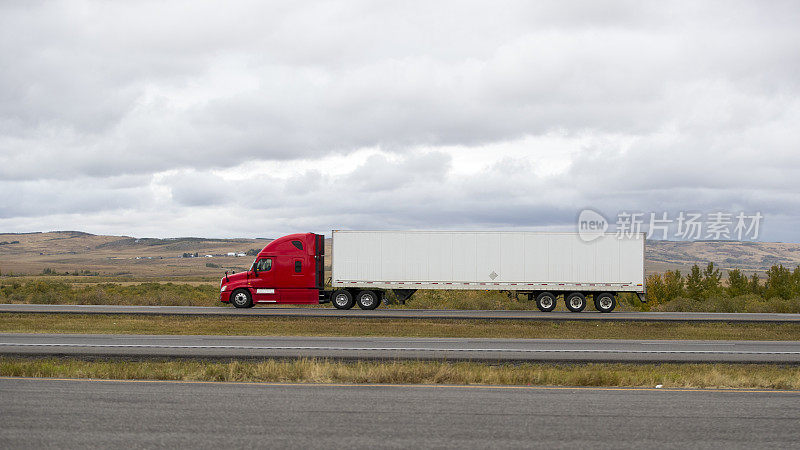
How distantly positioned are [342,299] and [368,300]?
1.25m

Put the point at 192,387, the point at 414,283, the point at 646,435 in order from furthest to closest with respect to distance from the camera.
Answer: the point at 414,283 → the point at 192,387 → the point at 646,435

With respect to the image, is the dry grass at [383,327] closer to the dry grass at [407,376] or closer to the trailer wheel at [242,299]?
the trailer wheel at [242,299]

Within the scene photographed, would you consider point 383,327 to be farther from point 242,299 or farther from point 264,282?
point 242,299

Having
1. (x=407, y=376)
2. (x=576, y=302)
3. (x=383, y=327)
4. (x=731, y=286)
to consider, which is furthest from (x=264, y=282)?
(x=731, y=286)

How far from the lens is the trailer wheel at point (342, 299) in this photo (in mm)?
32156

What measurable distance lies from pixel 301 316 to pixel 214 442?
20744 millimetres

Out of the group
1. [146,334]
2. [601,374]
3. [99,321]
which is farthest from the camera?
[99,321]

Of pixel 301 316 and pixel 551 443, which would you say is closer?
pixel 551 443

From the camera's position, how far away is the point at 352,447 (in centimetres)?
685

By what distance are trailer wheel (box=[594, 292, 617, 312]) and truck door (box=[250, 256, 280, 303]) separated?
15.2 metres

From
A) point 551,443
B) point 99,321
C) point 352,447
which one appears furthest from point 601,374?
point 99,321

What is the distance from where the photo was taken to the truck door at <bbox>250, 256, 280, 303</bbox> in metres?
32.2

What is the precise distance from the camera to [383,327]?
23734mm

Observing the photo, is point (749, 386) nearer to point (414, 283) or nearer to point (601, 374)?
point (601, 374)
